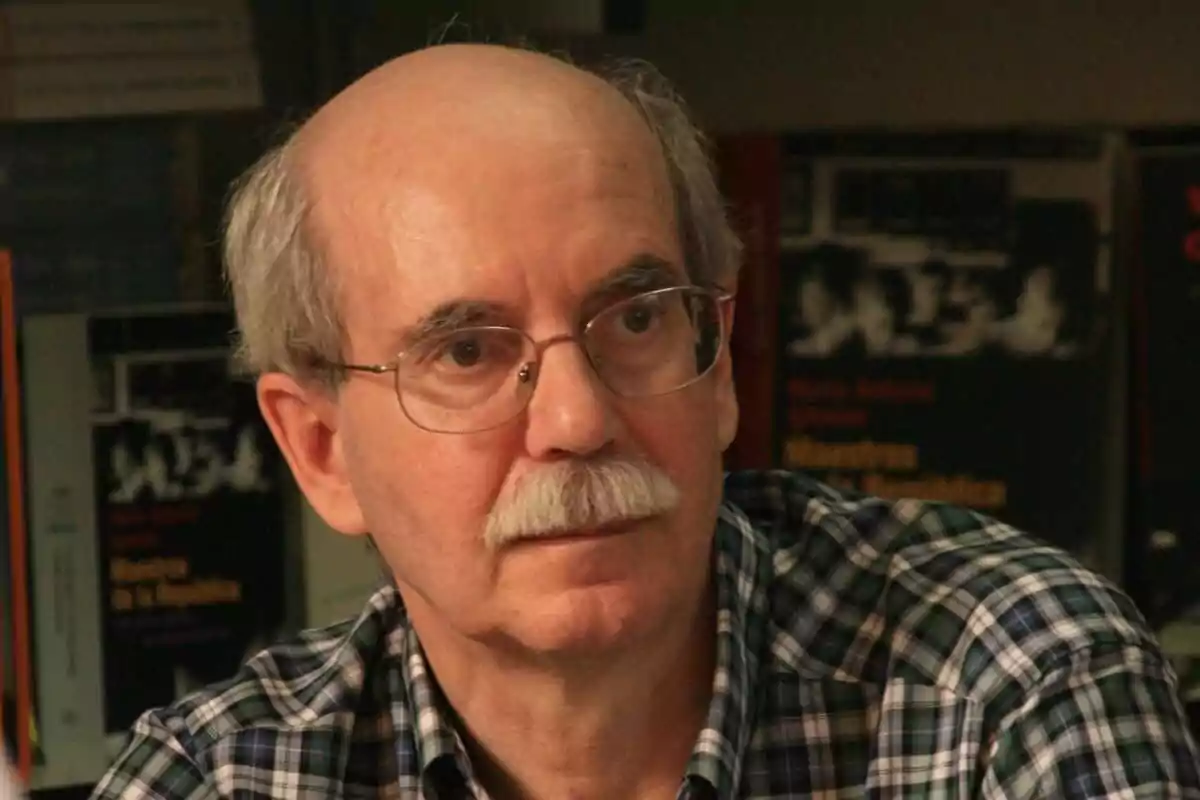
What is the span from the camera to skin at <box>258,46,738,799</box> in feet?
2.89

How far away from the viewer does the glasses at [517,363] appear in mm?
A: 886

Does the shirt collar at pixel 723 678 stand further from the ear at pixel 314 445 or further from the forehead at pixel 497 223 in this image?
the forehead at pixel 497 223

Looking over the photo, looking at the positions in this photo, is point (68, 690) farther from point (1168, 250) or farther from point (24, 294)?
point (1168, 250)

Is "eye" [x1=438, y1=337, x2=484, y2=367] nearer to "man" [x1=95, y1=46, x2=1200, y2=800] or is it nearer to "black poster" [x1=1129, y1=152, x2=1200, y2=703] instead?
"man" [x1=95, y1=46, x2=1200, y2=800]

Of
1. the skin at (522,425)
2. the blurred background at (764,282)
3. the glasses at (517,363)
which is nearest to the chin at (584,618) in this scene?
the skin at (522,425)

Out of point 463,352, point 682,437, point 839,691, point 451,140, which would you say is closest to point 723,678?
point 839,691

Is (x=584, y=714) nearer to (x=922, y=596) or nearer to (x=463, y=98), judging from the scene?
(x=922, y=596)

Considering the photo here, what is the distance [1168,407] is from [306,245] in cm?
74

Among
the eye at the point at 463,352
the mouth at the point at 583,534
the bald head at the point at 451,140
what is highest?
the bald head at the point at 451,140

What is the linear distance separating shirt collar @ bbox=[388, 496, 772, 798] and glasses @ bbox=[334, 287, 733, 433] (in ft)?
0.59

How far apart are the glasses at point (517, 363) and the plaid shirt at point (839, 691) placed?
20cm

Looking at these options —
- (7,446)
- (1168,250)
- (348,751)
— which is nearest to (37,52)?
(7,446)

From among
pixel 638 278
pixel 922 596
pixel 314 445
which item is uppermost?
pixel 638 278

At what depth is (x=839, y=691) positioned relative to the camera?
1.00 m
